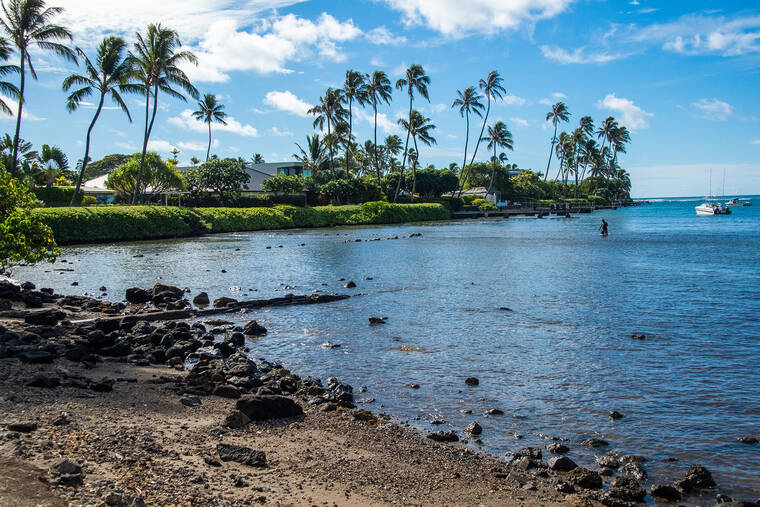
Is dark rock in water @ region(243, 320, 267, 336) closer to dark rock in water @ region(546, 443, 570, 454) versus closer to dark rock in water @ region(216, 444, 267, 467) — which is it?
dark rock in water @ region(216, 444, 267, 467)

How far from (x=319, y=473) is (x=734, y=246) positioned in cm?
4946

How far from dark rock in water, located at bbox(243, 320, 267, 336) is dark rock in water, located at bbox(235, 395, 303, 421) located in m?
6.70

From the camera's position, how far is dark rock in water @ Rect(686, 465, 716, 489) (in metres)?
7.17

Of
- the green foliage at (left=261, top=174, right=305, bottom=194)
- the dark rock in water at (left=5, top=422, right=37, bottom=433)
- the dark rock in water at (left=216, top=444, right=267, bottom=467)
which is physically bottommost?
the dark rock in water at (left=216, top=444, right=267, bottom=467)

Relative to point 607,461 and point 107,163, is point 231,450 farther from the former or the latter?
point 107,163

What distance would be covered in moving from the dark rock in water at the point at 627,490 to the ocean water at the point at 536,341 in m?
0.53

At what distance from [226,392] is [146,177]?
227 feet

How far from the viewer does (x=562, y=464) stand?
24.9 feet

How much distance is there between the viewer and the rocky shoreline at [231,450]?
5988 mm

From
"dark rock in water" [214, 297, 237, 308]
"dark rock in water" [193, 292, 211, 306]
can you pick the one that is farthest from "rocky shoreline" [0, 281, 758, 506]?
"dark rock in water" [193, 292, 211, 306]

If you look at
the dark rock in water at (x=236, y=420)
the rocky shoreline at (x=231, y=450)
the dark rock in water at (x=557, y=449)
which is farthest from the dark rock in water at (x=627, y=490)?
the dark rock in water at (x=236, y=420)

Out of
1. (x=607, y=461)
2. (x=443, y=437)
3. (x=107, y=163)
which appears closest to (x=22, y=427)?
(x=443, y=437)

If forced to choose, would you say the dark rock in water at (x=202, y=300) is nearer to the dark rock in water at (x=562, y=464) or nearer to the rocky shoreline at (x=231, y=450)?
the rocky shoreline at (x=231, y=450)

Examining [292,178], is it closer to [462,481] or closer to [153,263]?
[153,263]
